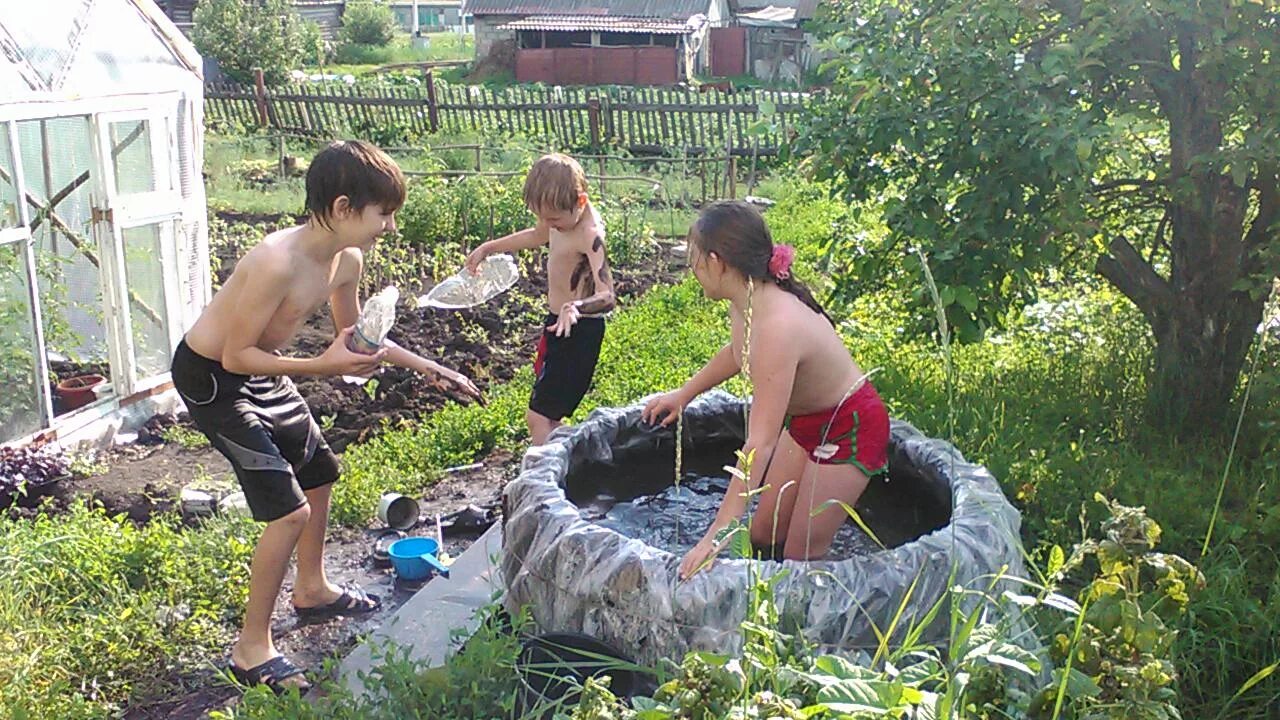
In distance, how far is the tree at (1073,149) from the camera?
415 cm

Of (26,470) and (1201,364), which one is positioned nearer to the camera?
(1201,364)

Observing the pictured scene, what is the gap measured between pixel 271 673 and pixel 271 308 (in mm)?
1191

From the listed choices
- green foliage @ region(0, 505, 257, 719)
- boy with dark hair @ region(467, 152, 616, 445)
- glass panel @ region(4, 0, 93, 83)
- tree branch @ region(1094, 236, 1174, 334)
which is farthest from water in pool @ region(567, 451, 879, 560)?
glass panel @ region(4, 0, 93, 83)

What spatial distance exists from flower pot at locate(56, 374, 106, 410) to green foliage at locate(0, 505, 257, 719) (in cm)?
203

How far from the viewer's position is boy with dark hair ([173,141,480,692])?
355 centimetres

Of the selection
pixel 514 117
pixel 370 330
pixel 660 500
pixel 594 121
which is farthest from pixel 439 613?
pixel 514 117

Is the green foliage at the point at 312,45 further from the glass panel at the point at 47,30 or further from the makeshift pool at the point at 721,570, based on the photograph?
the makeshift pool at the point at 721,570

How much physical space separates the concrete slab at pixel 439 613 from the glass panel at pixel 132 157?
3.86m

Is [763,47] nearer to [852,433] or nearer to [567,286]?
[567,286]

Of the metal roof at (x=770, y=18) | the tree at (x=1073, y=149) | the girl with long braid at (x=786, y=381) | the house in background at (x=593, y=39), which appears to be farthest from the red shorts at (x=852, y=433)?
the metal roof at (x=770, y=18)

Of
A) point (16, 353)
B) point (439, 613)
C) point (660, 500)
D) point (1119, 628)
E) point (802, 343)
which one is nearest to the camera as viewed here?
point (1119, 628)

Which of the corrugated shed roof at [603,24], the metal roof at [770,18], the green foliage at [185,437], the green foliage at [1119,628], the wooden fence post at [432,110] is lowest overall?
the green foliage at [185,437]

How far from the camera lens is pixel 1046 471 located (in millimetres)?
4723

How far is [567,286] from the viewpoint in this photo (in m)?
5.05
